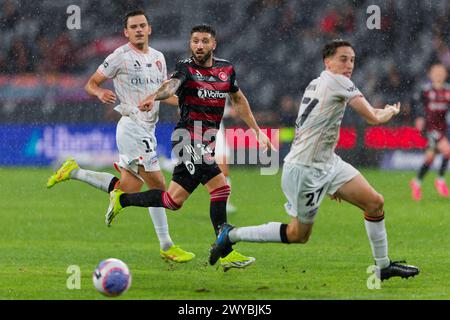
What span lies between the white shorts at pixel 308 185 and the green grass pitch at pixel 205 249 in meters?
0.67

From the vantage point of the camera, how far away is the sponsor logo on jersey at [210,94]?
31.9 feet

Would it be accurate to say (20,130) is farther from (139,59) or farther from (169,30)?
(139,59)

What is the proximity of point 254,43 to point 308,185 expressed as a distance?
1752 cm

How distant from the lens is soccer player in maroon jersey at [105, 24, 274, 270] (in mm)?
9695

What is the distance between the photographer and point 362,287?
28.6 ft

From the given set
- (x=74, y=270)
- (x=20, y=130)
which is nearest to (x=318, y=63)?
(x=20, y=130)

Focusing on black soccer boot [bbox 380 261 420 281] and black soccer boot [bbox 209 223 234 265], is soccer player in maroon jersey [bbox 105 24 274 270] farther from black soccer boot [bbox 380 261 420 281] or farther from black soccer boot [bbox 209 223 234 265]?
black soccer boot [bbox 380 261 420 281]

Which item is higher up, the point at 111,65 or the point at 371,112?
the point at 111,65

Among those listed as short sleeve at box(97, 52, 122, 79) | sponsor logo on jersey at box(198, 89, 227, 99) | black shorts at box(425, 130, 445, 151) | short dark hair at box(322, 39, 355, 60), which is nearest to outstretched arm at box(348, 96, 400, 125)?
short dark hair at box(322, 39, 355, 60)

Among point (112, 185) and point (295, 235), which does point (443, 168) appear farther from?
point (295, 235)

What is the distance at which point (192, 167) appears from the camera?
9.76 meters

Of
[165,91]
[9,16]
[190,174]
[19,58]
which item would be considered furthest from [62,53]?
[165,91]

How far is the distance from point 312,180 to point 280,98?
53.7 ft

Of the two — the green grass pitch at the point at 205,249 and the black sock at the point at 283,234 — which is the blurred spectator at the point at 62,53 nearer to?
the green grass pitch at the point at 205,249
